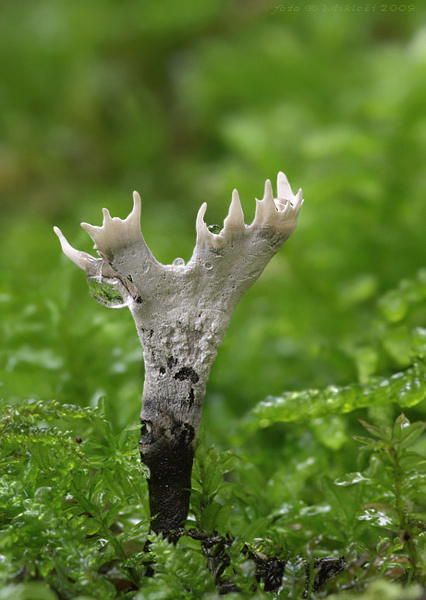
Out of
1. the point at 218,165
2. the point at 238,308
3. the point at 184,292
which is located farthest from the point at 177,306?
the point at 218,165

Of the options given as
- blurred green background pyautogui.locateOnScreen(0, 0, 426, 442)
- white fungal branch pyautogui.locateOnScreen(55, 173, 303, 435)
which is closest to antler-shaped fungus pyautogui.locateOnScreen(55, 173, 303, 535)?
white fungal branch pyautogui.locateOnScreen(55, 173, 303, 435)

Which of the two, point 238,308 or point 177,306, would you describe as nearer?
point 177,306

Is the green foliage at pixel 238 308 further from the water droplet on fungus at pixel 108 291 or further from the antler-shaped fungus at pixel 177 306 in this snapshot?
the water droplet on fungus at pixel 108 291

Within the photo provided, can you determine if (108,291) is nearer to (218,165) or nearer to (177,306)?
(177,306)

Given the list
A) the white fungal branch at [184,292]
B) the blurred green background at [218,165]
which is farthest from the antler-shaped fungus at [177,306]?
the blurred green background at [218,165]

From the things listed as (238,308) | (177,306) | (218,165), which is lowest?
(177,306)

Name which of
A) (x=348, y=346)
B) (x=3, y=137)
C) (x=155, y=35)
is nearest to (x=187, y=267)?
(x=348, y=346)

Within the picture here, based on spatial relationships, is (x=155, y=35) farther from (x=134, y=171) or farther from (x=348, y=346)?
(x=348, y=346)

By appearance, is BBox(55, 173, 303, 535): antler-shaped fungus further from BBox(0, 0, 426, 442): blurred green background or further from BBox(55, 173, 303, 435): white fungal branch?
BBox(0, 0, 426, 442): blurred green background
